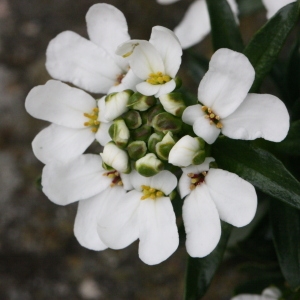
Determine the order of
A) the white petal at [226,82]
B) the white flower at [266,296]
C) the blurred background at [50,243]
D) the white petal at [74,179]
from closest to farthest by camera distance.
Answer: the white petal at [226,82], the white petal at [74,179], the white flower at [266,296], the blurred background at [50,243]

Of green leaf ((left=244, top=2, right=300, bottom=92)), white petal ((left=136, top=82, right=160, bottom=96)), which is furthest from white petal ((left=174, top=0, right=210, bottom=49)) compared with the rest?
white petal ((left=136, top=82, right=160, bottom=96))

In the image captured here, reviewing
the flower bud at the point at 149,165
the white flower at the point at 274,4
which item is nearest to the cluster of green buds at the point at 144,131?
the flower bud at the point at 149,165

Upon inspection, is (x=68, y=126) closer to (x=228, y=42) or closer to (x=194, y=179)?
(x=194, y=179)

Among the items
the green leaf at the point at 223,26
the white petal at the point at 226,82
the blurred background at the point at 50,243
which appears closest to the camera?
the white petal at the point at 226,82

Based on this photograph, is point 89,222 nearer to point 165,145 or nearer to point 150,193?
point 150,193

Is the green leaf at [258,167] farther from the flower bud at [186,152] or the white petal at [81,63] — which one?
the white petal at [81,63]

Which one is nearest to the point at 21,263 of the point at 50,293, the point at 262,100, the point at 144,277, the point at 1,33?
the point at 50,293

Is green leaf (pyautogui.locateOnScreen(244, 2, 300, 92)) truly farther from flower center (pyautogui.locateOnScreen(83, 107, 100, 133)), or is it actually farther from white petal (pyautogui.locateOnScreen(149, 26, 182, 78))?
flower center (pyautogui.locateOnScreen(83, 107, 100, 133))
